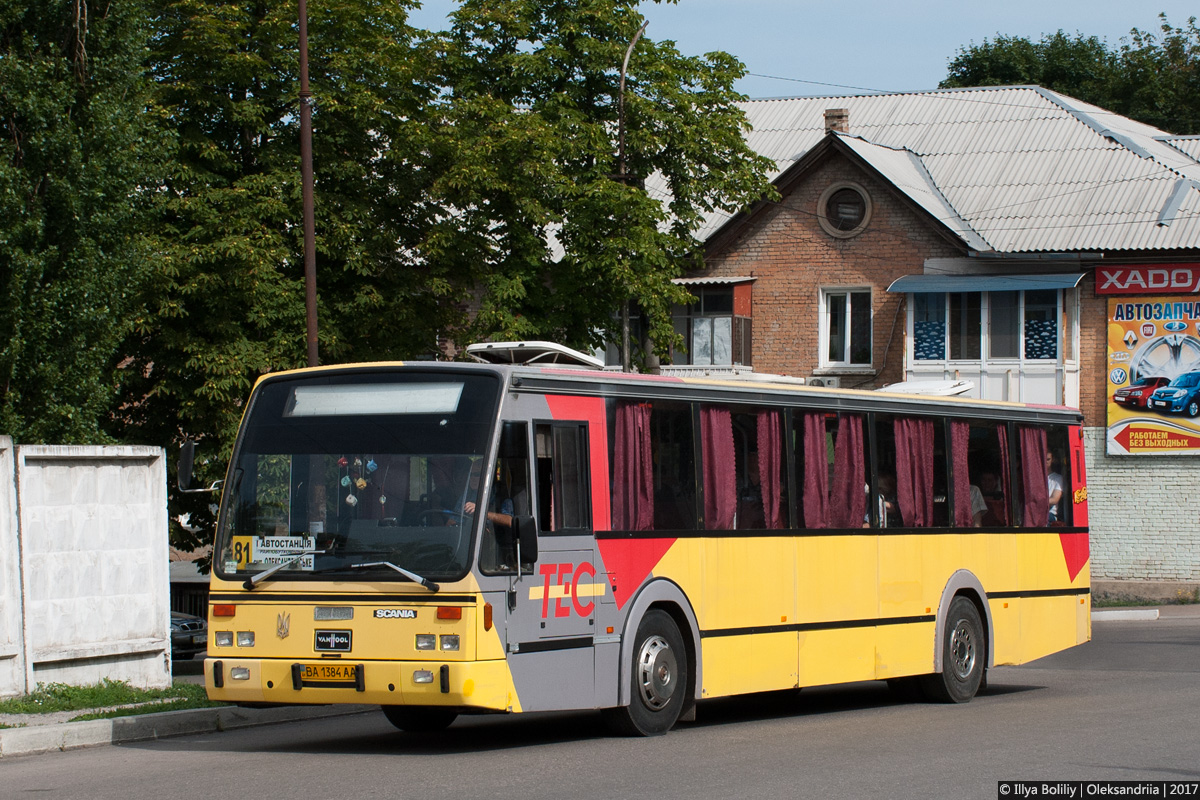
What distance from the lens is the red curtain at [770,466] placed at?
43.3 ft

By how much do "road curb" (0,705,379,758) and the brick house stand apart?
23384 mm

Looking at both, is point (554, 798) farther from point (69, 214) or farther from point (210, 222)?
Result: point (210, 222)

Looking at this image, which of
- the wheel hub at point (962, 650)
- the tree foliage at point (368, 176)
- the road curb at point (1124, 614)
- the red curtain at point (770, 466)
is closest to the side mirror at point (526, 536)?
the red curtain at point (770, 466)

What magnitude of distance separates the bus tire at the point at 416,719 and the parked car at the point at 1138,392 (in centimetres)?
2517

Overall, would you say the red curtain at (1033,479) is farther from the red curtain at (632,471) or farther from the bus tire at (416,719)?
the bus tire at (416,719)

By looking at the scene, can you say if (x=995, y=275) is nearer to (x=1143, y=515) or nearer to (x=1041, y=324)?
(x=1041, y=324)

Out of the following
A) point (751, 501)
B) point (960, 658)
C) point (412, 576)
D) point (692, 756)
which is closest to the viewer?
point (412, 576)

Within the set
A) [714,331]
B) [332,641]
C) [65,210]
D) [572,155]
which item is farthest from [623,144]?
[332,641]

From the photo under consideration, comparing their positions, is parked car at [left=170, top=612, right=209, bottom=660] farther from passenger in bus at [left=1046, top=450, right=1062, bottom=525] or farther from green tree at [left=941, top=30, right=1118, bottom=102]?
green tree at [left=941, top=30, right=1118, bottom=102]

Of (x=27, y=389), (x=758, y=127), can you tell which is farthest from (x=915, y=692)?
(x=758, y=127)

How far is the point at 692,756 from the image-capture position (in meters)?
10.4

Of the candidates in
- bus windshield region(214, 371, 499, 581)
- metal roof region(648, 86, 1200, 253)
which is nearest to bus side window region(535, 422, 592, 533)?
bus windshield region(214, 371, 499, 581)

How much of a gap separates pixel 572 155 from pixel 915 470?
13249 mm

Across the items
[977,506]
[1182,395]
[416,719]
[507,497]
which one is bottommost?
[416,719]
